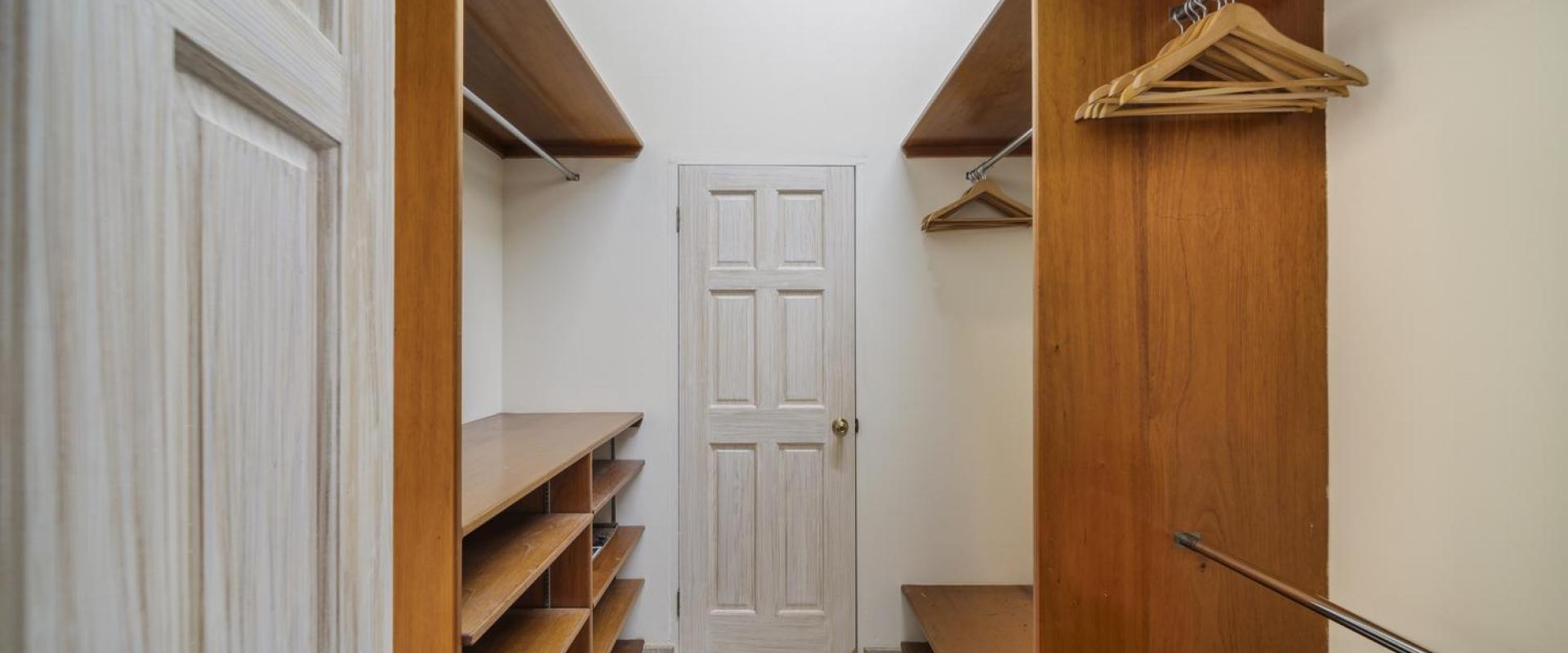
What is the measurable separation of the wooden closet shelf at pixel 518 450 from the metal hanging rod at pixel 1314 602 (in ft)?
4.38

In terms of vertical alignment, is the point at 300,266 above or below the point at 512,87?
below

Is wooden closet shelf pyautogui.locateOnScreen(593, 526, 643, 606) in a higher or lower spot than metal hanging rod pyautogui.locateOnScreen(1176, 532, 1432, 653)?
lower

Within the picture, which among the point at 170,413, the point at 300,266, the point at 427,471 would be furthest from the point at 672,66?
the point at 170,413

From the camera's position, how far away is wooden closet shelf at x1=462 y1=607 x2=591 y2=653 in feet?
4.57

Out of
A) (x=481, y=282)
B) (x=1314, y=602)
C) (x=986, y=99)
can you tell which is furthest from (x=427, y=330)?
(x=986, y=99)

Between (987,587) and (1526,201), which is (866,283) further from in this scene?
(1526,201)

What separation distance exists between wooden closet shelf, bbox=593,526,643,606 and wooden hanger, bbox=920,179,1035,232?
1.71 metres

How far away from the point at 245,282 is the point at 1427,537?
1623 millimetres

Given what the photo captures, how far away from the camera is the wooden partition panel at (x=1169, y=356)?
1071 millimetres

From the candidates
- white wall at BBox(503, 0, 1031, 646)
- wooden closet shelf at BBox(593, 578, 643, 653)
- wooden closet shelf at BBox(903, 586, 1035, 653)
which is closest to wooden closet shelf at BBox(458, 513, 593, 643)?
wooden closet shelf at BBox(593, 578, 643, 653)

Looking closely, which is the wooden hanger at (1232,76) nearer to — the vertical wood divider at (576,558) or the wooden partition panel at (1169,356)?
the wooden partition panel at (1169,356)

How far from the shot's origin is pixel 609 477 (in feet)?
6.70

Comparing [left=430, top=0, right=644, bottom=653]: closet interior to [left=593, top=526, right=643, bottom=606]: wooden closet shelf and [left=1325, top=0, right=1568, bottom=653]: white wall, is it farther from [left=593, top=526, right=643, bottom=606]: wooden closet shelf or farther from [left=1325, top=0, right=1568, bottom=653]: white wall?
[left=1325, top=0, right=1568, bottom=653]: white wall

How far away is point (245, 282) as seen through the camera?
1.44ft
